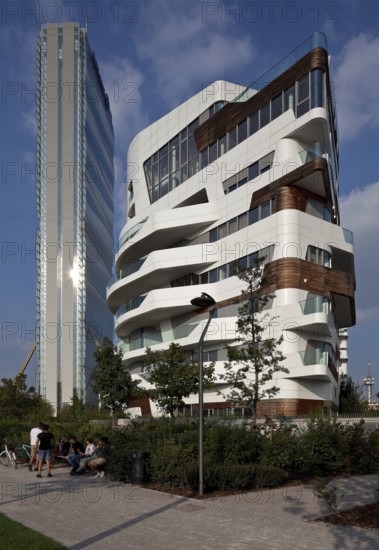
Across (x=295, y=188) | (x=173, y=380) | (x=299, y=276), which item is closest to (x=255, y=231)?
(x=295, y=188)

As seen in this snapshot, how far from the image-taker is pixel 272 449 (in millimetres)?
15539

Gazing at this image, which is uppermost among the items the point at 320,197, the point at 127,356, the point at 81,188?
the point at 81,188

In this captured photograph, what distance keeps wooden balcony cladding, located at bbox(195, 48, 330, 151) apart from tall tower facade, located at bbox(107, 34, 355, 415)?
8cm

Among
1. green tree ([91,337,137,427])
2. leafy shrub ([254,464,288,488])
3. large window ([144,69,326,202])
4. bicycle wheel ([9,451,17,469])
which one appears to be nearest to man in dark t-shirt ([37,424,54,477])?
bicycle wheel ([9,451,17,469])

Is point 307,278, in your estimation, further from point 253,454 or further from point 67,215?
point 67,215

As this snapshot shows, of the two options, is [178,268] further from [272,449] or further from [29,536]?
[29,536]

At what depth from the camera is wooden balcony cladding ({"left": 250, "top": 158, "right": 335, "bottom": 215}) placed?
31853mm

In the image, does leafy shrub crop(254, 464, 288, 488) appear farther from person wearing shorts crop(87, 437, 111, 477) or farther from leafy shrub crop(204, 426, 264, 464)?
person wearing shorts crop(87, 437, 111, 477)

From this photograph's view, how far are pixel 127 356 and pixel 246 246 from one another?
41.6 feet

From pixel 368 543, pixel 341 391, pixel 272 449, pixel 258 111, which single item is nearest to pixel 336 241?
pixel 258 111

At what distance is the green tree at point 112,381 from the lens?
112ft

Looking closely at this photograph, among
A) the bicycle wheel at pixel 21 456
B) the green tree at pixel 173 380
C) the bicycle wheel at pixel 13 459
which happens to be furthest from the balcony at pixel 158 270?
the bicycle wheel at pixel 13 459

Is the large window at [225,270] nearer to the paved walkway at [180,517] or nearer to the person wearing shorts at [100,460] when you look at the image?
the person wearing shorts at [100,460]

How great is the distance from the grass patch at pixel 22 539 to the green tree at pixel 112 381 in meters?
24.3
